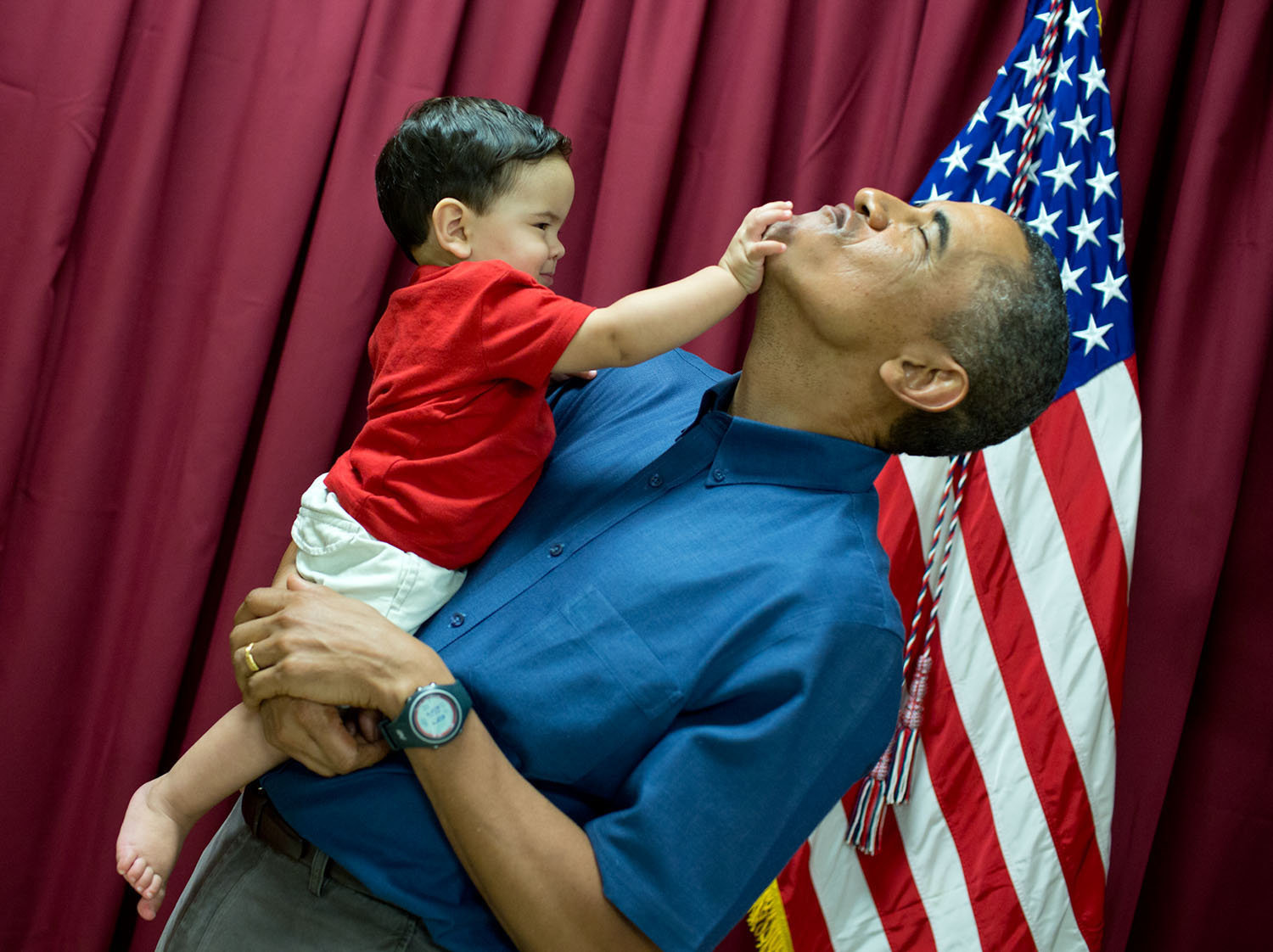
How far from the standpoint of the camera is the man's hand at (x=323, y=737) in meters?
1.12

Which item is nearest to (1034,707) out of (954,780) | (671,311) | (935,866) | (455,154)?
(954,780)

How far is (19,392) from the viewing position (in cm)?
213

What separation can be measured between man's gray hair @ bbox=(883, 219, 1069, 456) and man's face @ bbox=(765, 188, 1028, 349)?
0.02 metres

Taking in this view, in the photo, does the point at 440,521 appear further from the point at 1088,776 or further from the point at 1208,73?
the point at 1208,73

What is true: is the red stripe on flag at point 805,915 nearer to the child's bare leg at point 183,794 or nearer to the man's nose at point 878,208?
the child's bare leg at point 183,794

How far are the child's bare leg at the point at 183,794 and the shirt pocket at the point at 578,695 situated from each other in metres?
0.32

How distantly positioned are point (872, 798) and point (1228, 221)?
1301 millimetres

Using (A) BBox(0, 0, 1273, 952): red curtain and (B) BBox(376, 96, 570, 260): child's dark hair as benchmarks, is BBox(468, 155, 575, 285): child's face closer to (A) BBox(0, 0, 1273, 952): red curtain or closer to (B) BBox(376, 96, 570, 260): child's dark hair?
(B) BBox(376, 96, 570, 260): child's dark hair

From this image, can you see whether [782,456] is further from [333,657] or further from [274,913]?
[274,913]

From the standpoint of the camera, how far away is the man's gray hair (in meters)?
1.22

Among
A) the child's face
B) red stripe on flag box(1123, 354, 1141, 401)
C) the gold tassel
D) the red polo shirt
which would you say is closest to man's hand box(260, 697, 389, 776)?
the red polo shirt

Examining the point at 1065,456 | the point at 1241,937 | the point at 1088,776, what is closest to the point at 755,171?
the point at 1065,456

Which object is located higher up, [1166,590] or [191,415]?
[1166,590]

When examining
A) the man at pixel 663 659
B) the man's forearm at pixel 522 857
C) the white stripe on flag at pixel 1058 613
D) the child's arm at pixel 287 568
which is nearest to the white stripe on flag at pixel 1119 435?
the white stripe on flag at pixel 1058 613
